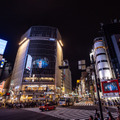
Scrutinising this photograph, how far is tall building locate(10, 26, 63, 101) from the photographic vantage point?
5656 centimetres

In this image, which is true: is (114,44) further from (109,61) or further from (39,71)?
(39,71)

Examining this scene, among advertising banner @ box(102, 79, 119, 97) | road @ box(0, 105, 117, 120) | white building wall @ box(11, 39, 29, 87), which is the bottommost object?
road @ box(0, 105, 117, 120)

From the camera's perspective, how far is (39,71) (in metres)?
63.9

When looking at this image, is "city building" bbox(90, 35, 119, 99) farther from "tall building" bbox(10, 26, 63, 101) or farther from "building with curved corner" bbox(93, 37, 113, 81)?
"tall building" bbox(10, 26, 63, 101)

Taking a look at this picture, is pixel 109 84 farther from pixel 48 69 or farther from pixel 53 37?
pixel 53 37

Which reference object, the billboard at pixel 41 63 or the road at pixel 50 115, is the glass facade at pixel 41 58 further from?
the road at pixel 50 115

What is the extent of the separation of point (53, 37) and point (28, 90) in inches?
1893

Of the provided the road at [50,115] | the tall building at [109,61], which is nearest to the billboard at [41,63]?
the tall building at [109,61]

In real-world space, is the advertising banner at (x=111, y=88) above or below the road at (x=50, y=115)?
above

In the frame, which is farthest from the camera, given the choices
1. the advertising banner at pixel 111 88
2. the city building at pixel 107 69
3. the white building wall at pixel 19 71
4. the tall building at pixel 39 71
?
the white building wall at pixel 19 71

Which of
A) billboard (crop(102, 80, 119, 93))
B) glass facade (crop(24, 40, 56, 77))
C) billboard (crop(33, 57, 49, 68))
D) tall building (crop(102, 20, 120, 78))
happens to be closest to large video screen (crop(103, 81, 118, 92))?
billboard (crop(102, 80, 119, 93))

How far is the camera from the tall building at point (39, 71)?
186 ft

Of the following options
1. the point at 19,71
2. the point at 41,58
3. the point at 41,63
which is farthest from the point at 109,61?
the point at 19,71

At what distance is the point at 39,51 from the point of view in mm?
69438
